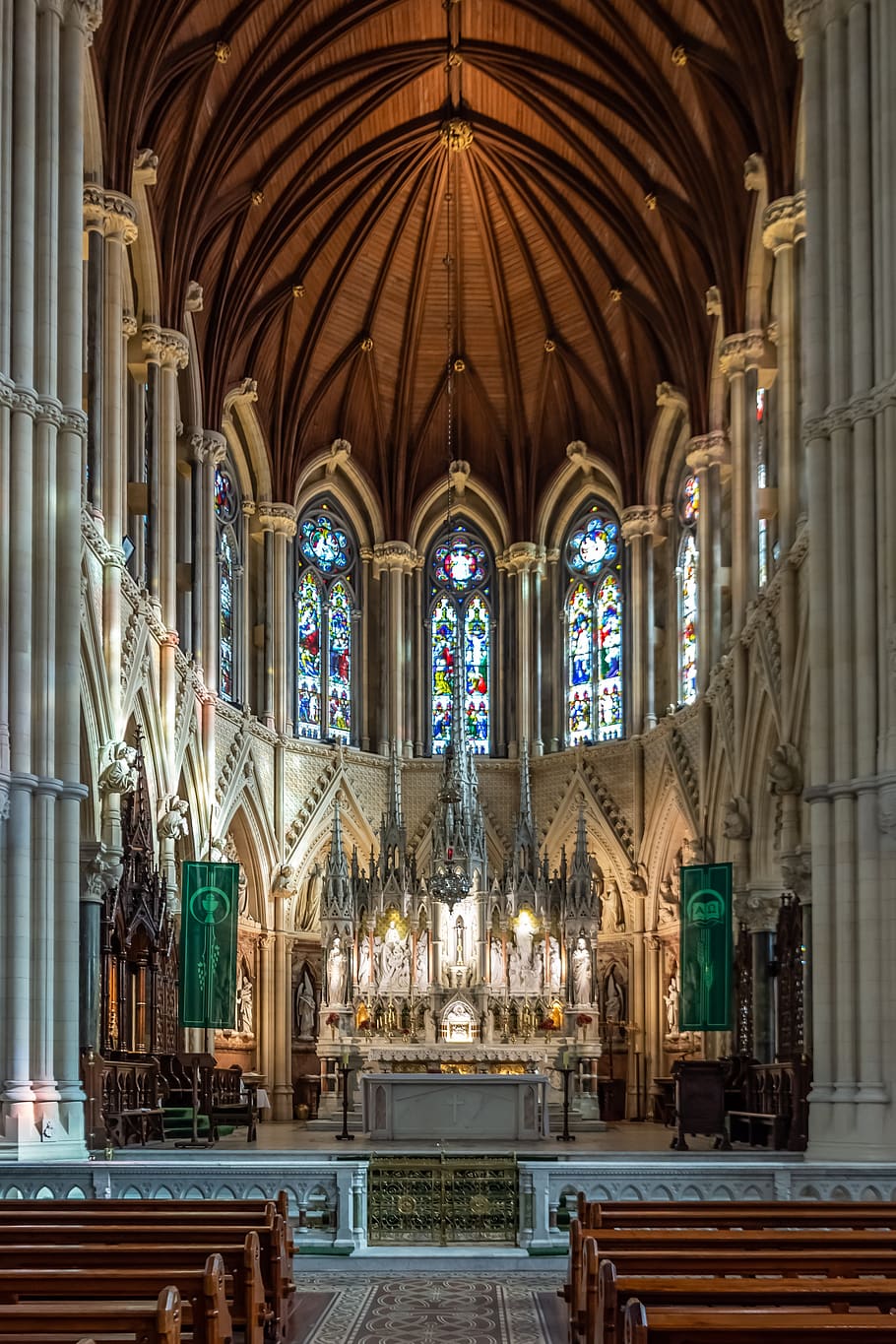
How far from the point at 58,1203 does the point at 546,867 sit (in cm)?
2032

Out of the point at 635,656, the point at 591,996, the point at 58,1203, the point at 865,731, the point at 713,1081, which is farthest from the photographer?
the point at 635,656

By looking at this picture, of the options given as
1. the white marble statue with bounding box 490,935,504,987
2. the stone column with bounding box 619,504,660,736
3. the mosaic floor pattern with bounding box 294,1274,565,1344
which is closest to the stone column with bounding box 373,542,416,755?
the stone column with bounding box 619,504,660,736

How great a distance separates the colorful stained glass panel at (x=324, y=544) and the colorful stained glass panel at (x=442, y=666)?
2.46 m

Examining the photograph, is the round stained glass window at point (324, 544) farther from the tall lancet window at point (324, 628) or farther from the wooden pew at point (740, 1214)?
the wooden pew at point (740, 1214)

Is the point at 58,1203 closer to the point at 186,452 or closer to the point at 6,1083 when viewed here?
the point at 6,1083

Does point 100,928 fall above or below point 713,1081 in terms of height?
above

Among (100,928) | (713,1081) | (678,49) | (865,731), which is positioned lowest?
(713,1081)

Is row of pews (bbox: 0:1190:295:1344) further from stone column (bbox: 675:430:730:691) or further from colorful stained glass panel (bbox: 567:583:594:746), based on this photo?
colorful stained glass panel (bbox: 567:583:594:746)

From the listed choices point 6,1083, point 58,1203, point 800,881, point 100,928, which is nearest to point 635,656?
point 800,881

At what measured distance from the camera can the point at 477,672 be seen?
38688 millimetres

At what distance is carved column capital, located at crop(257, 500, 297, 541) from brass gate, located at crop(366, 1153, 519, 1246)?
22042 millimetres

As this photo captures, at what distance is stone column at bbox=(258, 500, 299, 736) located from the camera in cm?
3584

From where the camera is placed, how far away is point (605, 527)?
3759 cm

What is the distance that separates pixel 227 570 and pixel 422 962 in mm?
A: 9474
